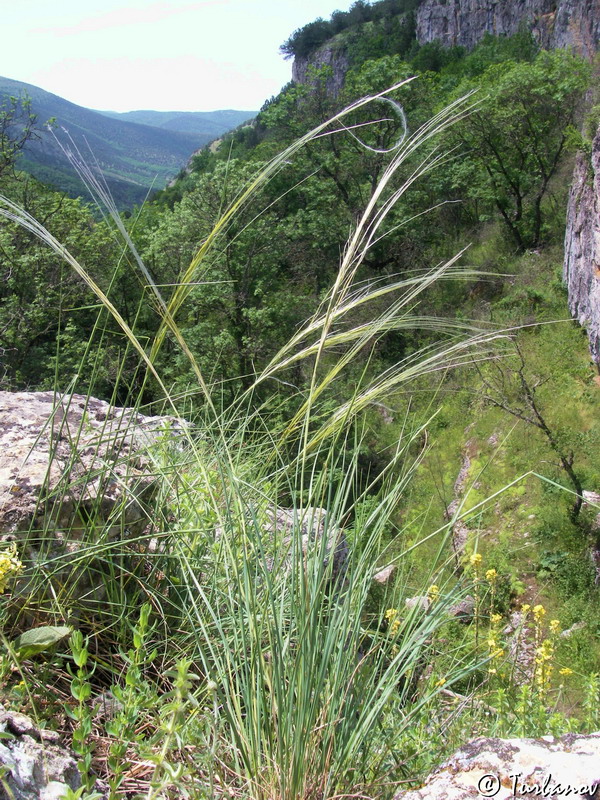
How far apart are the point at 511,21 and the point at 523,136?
114 feet

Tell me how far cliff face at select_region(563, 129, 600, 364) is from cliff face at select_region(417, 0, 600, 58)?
17511mm

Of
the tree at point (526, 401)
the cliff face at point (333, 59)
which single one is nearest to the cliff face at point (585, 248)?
the tree at point (526, 401)

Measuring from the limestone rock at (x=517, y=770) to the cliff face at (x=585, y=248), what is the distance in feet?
31.8

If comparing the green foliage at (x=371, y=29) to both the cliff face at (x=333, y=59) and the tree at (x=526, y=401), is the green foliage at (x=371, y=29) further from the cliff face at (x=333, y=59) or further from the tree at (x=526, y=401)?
the tree at (x=526, y=401)

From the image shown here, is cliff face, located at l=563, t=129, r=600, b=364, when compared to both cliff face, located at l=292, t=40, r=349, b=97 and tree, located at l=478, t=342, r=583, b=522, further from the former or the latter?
cliff face, located at l=292, t=40, r=349, b=97

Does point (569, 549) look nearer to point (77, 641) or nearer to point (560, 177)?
point (77, 641)

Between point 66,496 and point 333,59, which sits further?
point 333,59

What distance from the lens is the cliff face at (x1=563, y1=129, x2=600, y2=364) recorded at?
9648 mm

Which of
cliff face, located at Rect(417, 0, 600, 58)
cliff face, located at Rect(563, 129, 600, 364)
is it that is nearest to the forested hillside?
cliff face, located at Rect(563, 129, 600, 364)

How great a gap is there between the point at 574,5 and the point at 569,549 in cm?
3447

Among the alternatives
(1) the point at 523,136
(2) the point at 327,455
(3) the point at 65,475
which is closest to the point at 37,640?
(3) the point at 65,475

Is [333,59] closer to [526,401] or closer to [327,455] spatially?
[526,401]

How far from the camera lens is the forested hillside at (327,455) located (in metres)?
1.15

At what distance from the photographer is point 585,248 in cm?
1093
